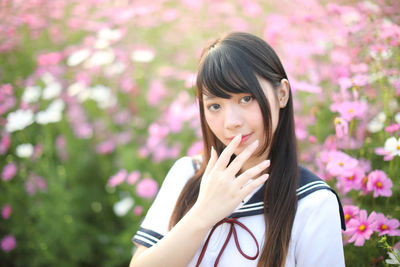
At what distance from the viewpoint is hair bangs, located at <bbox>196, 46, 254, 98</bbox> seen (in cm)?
79

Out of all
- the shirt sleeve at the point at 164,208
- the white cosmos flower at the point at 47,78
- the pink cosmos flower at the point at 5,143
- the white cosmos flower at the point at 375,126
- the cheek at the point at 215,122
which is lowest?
the pink cosmos flower at the point at 5,143

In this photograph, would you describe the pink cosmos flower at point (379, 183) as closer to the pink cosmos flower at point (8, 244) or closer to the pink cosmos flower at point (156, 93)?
the pink cosmos flower at point (156, 93)

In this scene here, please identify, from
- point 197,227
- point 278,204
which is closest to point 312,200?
point 278,204

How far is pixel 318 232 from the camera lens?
2.63 feet

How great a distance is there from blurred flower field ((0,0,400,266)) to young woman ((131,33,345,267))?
1.24 feet

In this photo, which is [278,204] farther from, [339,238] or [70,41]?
[70,41]

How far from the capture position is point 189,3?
2467mm

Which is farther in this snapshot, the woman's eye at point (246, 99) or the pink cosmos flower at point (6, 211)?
the pink cosmos flower at point (6, 211)

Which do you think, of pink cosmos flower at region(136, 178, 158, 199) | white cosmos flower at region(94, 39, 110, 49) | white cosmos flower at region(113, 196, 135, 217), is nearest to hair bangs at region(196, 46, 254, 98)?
pink cosmos flower at region(136, 178, 158, 199)

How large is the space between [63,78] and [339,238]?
2.16 m

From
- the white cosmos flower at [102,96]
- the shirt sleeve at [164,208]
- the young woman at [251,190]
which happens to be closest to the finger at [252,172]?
the young woman at [251,190]

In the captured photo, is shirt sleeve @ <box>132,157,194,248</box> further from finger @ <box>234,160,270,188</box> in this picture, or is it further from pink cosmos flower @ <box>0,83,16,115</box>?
pink cosmos flower @ <box>0,83,16,115</box>

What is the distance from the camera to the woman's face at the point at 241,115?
2.64 ft

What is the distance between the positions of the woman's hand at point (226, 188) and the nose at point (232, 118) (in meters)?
0.04
